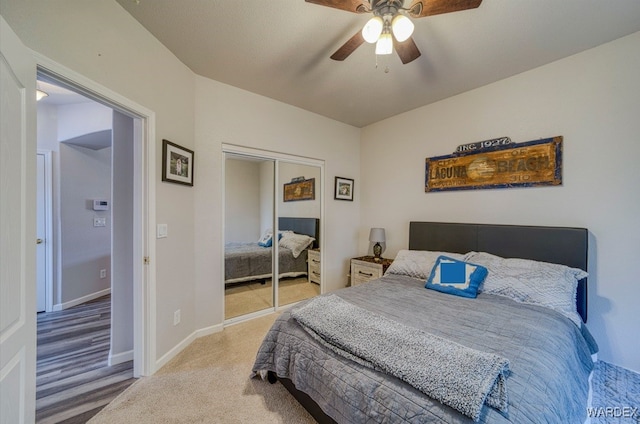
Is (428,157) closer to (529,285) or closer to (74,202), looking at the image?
(529,285)

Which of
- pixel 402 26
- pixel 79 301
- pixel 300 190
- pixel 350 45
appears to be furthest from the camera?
pixel 300 190

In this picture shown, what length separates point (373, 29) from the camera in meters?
1.47

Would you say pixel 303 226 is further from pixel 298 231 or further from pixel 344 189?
pixel 344 189

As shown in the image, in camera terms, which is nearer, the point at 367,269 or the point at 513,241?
the point at 513,241

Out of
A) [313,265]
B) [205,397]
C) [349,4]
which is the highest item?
[349,4]

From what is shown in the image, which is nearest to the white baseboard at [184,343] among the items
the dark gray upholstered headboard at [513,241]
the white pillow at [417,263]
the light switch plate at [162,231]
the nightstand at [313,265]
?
the light switch plate at [162,231]

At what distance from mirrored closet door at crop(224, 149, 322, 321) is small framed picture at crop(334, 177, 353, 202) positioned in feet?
1.09

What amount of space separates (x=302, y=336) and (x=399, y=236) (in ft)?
7.82

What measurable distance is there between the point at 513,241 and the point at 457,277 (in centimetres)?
80

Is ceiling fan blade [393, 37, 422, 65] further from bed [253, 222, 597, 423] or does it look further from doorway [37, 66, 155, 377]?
doorway [37, 66, 155, 377]

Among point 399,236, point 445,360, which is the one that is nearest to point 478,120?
point 399,236

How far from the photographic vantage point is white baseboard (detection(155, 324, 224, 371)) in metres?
2.07

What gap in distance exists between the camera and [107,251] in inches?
150

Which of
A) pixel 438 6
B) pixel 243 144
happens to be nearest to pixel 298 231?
pixel 243 144
